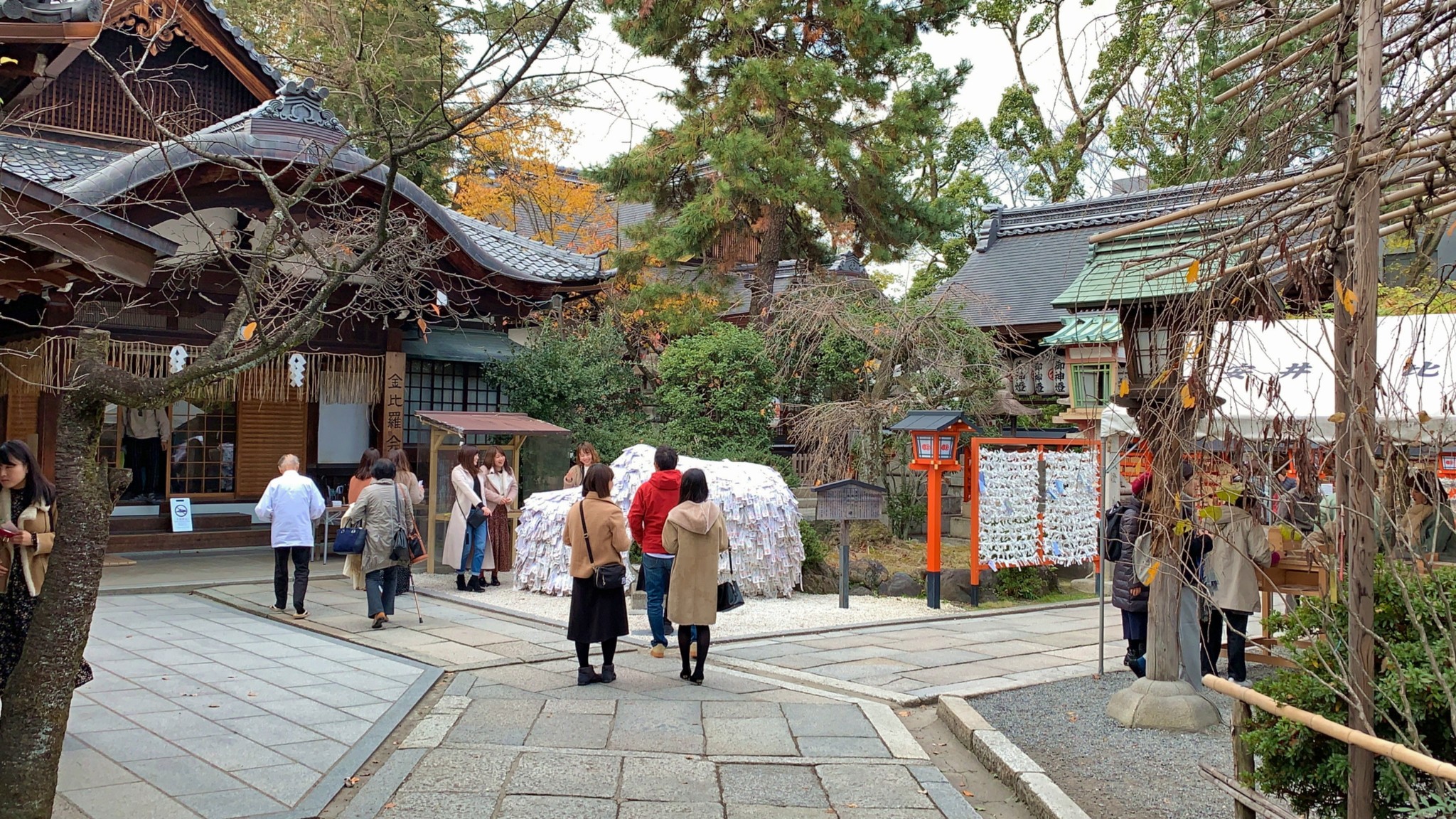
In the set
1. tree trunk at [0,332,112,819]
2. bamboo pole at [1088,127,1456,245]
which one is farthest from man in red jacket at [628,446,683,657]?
bamboo pole at [1088,127,1456,245]

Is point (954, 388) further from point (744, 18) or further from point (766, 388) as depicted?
point (744, 18)

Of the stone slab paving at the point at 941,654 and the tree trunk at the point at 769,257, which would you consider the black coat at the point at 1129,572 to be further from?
the tree trunk at the point at 769,257

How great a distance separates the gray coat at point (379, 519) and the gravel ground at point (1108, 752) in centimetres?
525

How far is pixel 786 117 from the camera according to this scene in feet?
58.5

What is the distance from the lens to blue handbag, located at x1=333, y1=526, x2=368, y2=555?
9.35 metres

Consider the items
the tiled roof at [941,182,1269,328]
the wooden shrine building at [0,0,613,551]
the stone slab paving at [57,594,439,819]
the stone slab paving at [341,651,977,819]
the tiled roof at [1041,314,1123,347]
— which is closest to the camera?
the stone slab paving at [57,594,439,819]

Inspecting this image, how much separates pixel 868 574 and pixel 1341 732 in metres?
9.80

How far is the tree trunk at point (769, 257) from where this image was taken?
18.8 m

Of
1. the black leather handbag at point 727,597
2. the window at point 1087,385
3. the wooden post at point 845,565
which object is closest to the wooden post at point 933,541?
the wooden post at point 845,565

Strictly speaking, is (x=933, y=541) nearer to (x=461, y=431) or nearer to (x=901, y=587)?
(x=901, y=587)

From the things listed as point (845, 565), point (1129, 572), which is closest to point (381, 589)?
point (845, 565)

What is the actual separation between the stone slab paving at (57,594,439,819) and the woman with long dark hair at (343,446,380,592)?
0.74 m

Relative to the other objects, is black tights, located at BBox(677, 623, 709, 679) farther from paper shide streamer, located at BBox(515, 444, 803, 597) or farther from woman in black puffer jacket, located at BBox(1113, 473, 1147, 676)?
paper shide streamer, located at BBox(515, 444, 803, 597)

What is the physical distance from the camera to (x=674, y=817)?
4.86m
